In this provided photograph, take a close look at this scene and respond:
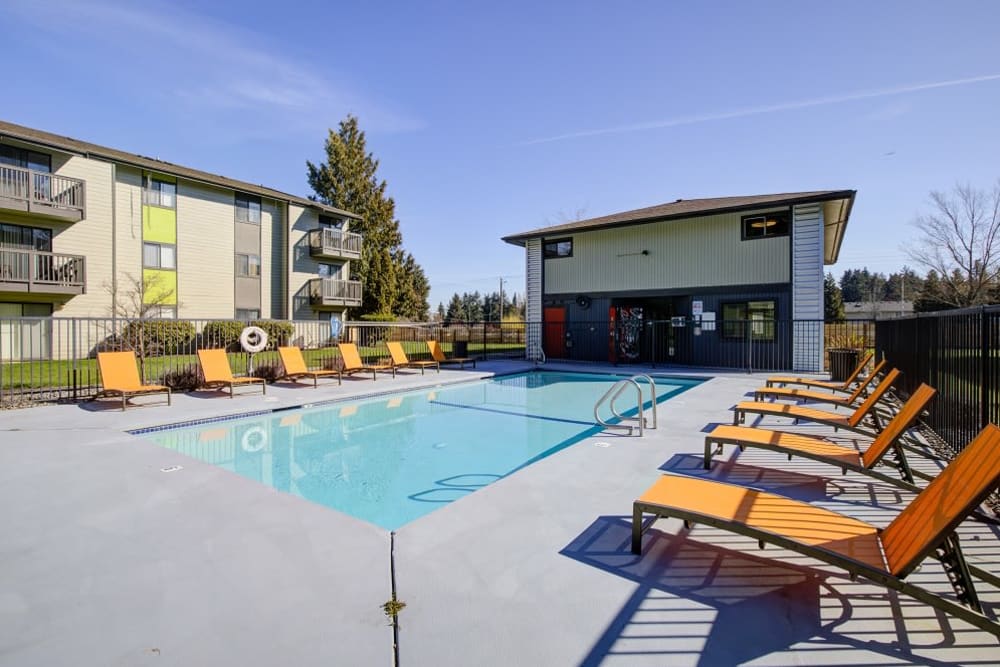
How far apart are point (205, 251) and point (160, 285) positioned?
2.76m

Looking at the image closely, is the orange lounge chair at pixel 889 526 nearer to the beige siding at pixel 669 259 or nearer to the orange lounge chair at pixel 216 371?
the orange lounge chair at pixel 216 371

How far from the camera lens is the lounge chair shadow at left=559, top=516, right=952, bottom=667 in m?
2.23

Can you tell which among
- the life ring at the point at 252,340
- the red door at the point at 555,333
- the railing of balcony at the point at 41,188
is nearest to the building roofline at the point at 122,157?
the railing of balcony at the point at 41,188

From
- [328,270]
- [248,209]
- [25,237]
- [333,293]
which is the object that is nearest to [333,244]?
[328,270]

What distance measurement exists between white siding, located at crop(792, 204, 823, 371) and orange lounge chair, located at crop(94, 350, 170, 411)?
16926 millimetres

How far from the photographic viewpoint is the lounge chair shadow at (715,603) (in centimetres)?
223

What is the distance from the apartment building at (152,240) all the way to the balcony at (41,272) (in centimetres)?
4

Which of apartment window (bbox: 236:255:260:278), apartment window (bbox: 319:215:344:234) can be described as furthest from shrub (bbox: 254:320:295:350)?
apartment window (bbox: 319:215:344:234)

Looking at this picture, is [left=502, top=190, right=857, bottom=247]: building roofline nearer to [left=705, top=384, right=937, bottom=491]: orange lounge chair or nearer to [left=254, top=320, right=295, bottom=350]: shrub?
[left=254, top=320, right=295, bottom=350]: shrub

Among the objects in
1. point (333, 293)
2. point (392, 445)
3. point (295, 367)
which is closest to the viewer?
point (392, 445)

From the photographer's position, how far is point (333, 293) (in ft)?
92.3

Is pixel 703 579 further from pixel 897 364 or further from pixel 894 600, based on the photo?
pixel 897 364

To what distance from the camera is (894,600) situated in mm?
2650

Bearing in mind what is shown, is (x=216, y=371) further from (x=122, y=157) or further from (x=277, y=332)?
(x=122, y=157)
